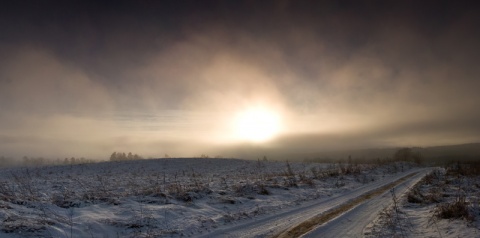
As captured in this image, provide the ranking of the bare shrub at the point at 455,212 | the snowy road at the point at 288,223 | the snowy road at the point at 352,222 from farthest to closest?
the bare shrub at the point at 455,212 < the snowy road at the point at 288,223 < the snowy road at the point at 352,222

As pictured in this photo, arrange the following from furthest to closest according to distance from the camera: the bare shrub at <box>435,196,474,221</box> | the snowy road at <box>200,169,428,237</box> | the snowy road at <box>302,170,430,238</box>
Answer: the bare shrub at <box>435,196,474,221</box>, the snowy road at <box>200,169,428,237</box>, the snowy road at <box>302,170,430,238</box>

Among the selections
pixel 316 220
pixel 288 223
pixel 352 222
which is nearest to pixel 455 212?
pixel 352 222

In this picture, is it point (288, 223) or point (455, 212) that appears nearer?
point (455, 212)

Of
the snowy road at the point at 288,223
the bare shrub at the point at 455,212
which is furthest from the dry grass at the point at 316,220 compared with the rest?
the bare shrub at the point at 455,212

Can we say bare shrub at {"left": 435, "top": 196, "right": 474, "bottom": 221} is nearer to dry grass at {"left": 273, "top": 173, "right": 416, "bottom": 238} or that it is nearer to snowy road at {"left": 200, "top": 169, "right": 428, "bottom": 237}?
snowy road at {"left": 200, "top": 169, "right": 428, "bottom": 237}

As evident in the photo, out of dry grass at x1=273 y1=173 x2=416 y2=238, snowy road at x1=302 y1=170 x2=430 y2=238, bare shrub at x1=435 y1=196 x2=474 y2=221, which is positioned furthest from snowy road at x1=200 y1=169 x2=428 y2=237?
bare shrub at x1=435 y1=196 x2=474 y2=221

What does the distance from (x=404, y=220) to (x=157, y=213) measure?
965 cm

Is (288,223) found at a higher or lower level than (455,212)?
lower

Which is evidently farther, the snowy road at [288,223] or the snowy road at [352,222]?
the snowy road at [288,223]

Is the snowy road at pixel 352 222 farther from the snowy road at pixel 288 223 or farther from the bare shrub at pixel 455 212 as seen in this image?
the bare shrub at pixel 455 212

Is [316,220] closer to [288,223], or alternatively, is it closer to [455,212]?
[288,223]

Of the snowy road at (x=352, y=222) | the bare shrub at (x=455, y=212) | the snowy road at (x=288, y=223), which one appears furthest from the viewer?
the bare shrub at (x=455, y=212)

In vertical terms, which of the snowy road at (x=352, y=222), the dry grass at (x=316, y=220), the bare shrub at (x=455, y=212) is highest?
the bare shrub at (x=455, y=212)

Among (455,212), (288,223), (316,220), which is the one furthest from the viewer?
(316,220)
